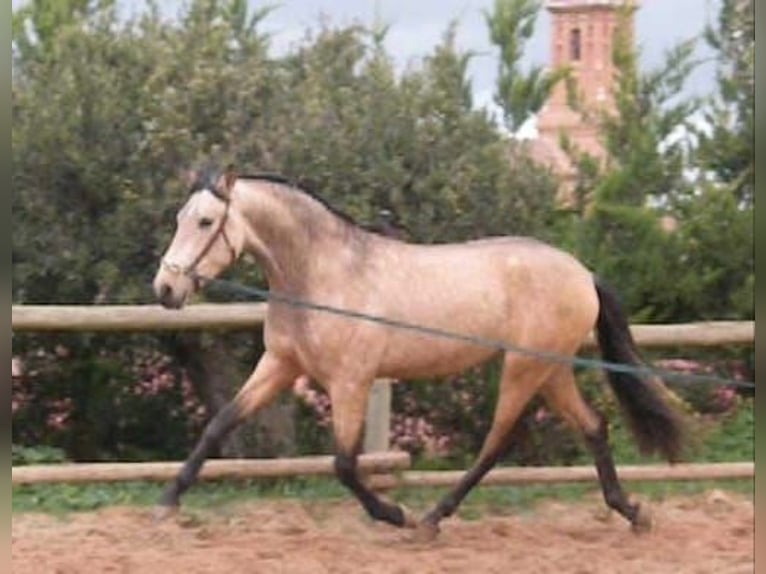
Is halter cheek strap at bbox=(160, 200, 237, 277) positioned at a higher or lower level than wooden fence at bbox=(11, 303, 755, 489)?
higher

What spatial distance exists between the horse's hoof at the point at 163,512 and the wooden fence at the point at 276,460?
0.58 metres

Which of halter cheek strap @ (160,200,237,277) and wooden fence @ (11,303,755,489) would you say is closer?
halter cheek strap @ (160,200,237,277)

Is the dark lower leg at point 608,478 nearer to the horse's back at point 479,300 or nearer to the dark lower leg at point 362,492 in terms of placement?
the horse's back at point 479,300

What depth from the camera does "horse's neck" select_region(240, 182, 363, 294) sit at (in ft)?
20.3

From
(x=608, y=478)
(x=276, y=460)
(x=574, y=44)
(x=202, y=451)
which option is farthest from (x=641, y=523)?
(x=574, y=44)

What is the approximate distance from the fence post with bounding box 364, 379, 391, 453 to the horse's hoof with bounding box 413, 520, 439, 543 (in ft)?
3.10

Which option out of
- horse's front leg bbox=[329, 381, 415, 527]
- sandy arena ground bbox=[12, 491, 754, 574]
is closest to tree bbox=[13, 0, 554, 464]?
sandy arena ground bbox=[12, 491, 754, 574]

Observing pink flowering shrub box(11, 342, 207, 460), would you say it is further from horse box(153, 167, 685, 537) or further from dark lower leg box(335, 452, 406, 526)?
dark lower leg box(335, 452, 406, 526)

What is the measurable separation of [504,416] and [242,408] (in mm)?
1040

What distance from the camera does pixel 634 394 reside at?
6676mm

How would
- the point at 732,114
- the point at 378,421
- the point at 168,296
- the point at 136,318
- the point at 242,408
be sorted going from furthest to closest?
the point at 732,114
the point at 378,421
the point at 136,318
the point at 242,408
the point at 168,296

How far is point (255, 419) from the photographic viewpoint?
8.11m

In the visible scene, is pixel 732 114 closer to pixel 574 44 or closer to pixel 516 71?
pixel 516 71

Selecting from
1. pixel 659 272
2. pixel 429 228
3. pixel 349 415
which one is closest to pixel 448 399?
pixel 429 228
